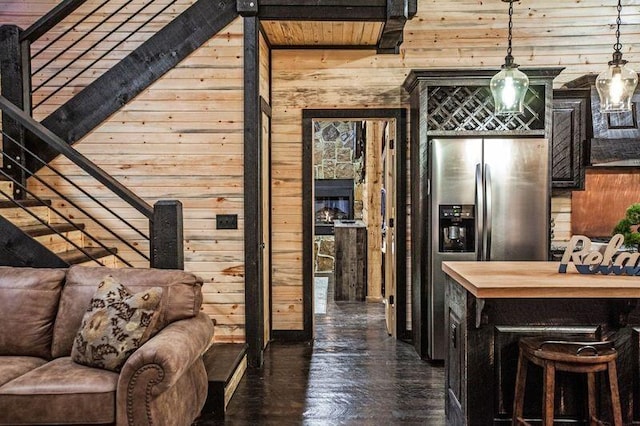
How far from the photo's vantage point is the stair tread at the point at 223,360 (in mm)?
3436

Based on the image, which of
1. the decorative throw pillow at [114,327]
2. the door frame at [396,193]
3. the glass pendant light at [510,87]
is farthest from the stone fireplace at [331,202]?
the decorative throw pillow at [114,327]

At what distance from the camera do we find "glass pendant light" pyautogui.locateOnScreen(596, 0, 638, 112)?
9.29 feet

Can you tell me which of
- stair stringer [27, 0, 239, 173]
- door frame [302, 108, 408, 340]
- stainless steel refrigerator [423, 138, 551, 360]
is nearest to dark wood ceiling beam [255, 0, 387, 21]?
stair stringer [27, 0, 239, 173]

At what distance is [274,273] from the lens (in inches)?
199

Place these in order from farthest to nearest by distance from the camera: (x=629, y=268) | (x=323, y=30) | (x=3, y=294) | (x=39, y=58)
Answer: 1. (x=39, y=58)
2. (x=323, y=30)
3. (x=3, y=294)
4. (x=629, y=268)

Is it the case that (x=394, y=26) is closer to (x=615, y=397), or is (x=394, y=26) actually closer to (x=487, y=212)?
(x=487, y=212)

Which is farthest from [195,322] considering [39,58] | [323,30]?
[39,58]

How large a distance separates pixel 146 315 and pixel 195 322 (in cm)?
40

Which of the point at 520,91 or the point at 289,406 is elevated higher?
the point at 520,91

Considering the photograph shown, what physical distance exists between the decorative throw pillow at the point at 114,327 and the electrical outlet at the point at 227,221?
1374 mm

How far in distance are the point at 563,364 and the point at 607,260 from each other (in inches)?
26.5

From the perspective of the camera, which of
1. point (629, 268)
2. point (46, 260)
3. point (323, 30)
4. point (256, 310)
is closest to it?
point (629, 268)

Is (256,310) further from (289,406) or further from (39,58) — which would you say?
(39,58)

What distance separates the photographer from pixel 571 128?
15.0 feet
